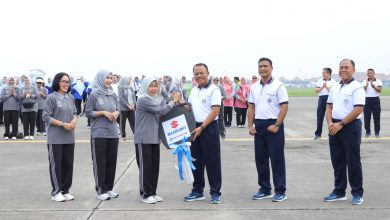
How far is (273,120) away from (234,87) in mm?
10541

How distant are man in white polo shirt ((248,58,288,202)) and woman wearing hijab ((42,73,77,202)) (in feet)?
7.88

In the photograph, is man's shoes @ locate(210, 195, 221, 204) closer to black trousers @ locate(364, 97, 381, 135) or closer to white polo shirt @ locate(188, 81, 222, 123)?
white polo shirt @ locate(188, 81, 222, 123)

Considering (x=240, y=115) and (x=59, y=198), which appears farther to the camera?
(x=240, y=115)

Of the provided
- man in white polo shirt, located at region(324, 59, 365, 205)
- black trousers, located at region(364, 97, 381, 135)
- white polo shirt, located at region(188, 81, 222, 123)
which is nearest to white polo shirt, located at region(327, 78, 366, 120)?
man in white polo shirt, located at region(324, 59, 365, 205)

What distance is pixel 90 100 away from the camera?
6645 mm

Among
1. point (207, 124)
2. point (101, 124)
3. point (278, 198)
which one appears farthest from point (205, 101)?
point (278, 198)

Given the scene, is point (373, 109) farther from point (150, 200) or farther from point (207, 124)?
point (150, 200)

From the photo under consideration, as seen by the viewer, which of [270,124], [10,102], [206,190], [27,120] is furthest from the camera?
[27,120]

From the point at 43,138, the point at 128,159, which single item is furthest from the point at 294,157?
the point at 43,138

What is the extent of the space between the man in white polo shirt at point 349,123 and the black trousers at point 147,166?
2.18 m

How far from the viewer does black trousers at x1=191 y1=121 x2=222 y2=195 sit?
21.0 feet

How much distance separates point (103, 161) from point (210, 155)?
1.40 metres

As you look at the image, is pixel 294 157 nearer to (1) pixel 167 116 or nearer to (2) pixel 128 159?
(2) pixel 128 159

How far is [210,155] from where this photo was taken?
6422mm
